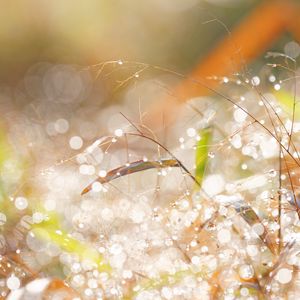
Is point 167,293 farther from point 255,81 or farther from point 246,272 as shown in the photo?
point 255,81

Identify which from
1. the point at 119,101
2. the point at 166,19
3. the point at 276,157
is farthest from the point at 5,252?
the point at 166,19

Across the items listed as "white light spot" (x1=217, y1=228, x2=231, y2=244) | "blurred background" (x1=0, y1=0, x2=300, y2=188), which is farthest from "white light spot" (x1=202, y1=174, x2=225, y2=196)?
"blurred background" (x1=0, y1=0, x2=300, y2=188)

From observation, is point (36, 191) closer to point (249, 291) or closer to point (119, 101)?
point (249, 291)

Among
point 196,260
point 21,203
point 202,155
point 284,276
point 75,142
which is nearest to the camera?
point 284,276

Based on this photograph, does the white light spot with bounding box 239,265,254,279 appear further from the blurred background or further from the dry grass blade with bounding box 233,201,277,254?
the blurred background

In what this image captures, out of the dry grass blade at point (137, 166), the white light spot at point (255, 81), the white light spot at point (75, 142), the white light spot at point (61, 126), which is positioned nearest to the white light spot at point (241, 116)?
the white light spot at point (255, 81)

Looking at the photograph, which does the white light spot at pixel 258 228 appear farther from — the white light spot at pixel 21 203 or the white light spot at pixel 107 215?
the white light spot at pixel 21 203

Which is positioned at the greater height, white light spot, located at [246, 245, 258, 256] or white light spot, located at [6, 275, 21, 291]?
white light spot, located at [246, 245, 258, 256]

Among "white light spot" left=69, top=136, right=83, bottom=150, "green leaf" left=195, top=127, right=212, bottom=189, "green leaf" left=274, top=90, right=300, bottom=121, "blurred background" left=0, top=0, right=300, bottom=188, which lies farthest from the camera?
"blurred background" left=0, top=0, right=300, bottom=188

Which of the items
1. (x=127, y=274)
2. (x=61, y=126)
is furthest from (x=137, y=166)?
(x=61, y=126)

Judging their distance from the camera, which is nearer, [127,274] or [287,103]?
[127,274]

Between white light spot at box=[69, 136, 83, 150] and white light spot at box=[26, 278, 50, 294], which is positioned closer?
white light spot at box=[26, 278, 50, 294]
